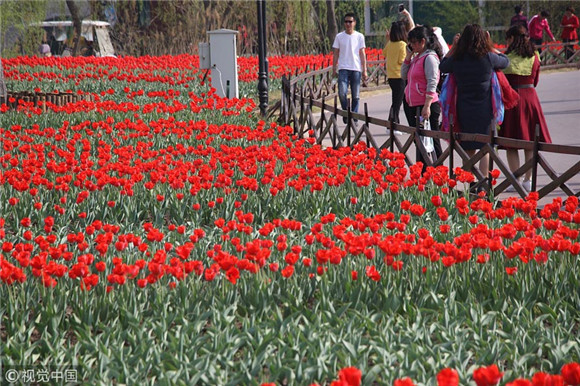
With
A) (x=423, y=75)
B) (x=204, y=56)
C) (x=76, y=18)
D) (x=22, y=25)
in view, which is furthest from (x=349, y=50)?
(x=22, y=25)

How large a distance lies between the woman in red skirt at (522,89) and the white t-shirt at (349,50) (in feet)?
15.3

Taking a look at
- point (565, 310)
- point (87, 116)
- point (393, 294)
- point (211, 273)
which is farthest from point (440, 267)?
point (87, 116)

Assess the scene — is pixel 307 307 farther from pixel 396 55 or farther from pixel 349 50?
pixel 349 50

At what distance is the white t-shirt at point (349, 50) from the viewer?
13.2 meters

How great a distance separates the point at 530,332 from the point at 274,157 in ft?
14.6

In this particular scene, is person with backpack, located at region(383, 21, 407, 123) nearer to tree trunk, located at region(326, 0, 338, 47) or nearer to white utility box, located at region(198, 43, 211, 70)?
white utility box, located at region(198, 43, 211, 70)

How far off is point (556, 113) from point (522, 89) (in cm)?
785

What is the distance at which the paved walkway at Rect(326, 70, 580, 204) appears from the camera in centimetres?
988

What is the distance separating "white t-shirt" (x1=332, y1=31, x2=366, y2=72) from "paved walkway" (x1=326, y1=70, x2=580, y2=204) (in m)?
1.18

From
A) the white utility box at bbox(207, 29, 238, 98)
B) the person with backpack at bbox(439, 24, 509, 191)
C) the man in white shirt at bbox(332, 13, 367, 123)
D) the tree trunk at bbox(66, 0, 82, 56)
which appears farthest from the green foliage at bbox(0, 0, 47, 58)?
the person with backpack at bbox(439, 24, 509, 191)

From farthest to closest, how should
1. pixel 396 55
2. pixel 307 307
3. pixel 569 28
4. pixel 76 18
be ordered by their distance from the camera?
pixel 76 18
pixel 569 28
pixel 396 55
pixel 307 307

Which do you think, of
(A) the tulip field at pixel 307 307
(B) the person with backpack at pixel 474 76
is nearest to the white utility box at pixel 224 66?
(B) the person with backpack at pixel 474 76

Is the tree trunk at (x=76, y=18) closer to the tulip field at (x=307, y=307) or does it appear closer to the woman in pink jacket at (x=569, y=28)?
the woman in pink jacket at (x=569, y=28)

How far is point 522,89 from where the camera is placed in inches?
342
